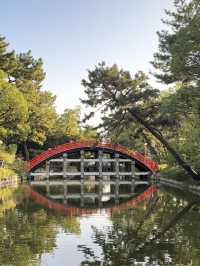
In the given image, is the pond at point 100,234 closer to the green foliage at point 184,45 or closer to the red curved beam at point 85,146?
the green foliage at point 184,45

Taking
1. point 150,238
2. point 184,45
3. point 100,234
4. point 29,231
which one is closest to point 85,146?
point 184,45

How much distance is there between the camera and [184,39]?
30.4 m

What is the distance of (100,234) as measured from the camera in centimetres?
1927

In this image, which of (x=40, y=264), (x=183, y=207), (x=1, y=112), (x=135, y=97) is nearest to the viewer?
(x=40, y=264)

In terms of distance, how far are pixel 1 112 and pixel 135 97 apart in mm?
13972

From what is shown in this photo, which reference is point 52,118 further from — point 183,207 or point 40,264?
point 40,264

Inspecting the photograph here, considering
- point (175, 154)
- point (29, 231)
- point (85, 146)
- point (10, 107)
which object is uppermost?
point (10, 107)

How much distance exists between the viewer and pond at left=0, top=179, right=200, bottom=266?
1495 cm

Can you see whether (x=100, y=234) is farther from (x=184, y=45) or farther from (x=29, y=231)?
(x=184, y=45)

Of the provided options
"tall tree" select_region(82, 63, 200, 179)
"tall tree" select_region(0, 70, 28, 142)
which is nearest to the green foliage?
"tall tree" select_region(82, 63, 200, 179)

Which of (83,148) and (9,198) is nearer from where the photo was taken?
(9,198)

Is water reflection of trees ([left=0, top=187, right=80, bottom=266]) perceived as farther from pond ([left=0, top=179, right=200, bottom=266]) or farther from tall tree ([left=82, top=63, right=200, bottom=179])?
tall tree ([left=82, top=63, right=200, bottom=179])

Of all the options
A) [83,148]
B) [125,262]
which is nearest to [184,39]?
[125,262]

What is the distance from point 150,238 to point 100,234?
206 centimetres
